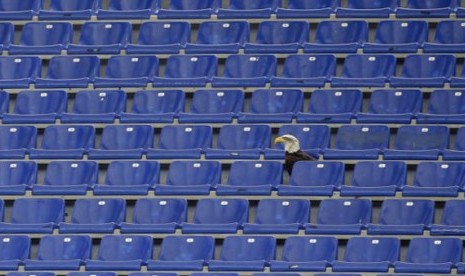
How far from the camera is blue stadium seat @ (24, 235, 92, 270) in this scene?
16656 millimetres

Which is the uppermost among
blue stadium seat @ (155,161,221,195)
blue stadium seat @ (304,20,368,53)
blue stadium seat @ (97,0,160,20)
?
blue stadium seat @ (97,0,160,20)

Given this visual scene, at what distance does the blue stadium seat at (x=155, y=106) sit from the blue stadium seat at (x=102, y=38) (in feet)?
3.26

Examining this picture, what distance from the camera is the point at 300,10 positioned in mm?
19453

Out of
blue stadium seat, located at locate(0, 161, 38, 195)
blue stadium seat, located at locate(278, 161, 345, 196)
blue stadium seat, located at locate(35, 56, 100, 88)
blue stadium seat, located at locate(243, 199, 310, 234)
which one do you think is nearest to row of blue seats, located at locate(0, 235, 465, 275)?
blue stadium seat, located at locate(243, 199, 310, 234)

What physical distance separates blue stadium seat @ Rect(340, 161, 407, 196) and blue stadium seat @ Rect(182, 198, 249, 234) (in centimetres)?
101

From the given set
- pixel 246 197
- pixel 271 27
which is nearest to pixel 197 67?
pixel 271 27

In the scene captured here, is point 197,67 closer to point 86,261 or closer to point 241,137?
point 241,137

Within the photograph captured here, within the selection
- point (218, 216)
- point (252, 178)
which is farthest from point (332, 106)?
point (218, 216)

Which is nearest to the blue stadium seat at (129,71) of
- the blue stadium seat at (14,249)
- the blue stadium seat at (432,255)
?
the blue stadium seat at (14,249)

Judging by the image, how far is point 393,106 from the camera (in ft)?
59.5

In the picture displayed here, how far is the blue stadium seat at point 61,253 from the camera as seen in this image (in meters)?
16.7

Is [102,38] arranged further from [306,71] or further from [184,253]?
[184,253]

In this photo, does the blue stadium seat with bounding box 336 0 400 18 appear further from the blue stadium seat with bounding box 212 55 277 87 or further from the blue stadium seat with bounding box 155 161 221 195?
the blue stadium seat with bounding box 155 161 221 195

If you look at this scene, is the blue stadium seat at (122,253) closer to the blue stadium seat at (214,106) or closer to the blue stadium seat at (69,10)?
the blue stadium seat at (214,106)
